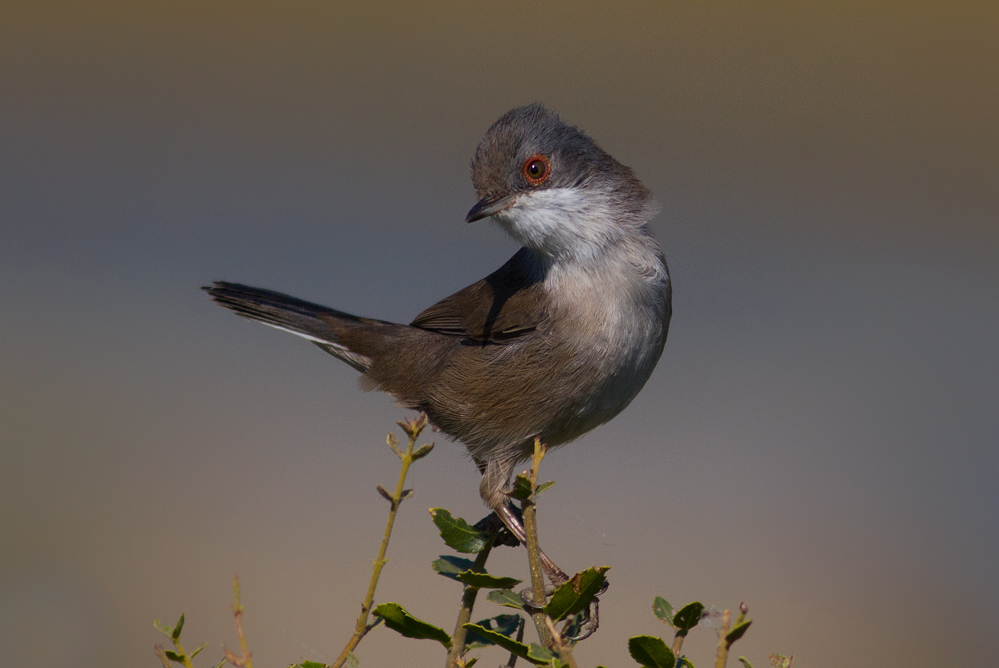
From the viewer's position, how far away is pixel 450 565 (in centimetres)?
187

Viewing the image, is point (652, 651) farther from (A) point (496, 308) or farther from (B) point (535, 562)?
(A) point (496, 308)

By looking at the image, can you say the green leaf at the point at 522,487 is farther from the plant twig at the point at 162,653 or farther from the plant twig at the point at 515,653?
the plant twig at the point at 162,653

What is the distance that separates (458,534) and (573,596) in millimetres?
361

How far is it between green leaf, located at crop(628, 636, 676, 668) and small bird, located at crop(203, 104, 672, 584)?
53.7 inches

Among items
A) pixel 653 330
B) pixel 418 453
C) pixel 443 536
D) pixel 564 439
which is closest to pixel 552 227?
pixel 653 330

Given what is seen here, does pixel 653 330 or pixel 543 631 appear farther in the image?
pixel 653 330

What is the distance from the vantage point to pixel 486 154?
320 centimetres

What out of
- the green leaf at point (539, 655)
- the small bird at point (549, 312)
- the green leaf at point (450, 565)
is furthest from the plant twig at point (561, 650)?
the small bird at point (549, 312)

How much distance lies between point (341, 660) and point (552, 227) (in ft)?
6.43

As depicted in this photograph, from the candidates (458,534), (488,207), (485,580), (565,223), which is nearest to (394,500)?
(485,580)

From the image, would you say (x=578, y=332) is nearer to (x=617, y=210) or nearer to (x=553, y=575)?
(x=617, y=210)

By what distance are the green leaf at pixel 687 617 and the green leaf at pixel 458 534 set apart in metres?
0.49

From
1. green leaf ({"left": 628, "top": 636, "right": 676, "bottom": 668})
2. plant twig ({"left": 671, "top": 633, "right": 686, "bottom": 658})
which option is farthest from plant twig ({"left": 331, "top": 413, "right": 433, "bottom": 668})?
plant twig ({"left": 671, "top": 633, "right": 686, "bottom": 658})

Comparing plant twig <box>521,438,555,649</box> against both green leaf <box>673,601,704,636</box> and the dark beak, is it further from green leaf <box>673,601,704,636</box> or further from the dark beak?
the dark beak
